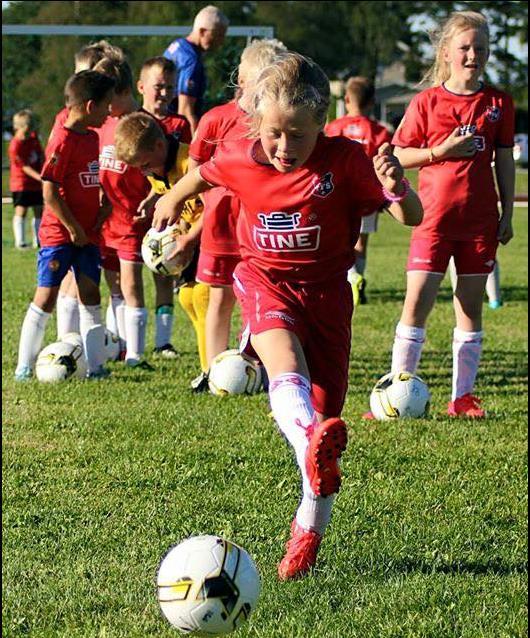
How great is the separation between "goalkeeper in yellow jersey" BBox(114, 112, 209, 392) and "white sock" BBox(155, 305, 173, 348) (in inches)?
36.2

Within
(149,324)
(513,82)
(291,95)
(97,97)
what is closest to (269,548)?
(291,95)

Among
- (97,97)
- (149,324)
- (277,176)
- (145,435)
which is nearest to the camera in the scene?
(277,176)

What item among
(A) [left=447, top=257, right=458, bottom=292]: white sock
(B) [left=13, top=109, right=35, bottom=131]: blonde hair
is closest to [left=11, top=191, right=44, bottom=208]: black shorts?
(B) [left=13, top=109, right=35, bottom=131]: blonde hair

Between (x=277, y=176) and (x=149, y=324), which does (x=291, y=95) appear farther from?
(x=149, y=324)

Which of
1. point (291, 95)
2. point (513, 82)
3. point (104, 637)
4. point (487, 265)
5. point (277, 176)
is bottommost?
point (104, 637)

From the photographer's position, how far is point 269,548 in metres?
4.33

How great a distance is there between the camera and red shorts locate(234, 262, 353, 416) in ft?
14.6

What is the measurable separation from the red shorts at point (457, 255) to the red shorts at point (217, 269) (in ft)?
3.88

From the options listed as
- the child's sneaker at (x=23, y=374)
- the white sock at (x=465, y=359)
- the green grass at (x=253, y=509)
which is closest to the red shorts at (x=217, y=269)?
the green grass at (x=253, y=509)

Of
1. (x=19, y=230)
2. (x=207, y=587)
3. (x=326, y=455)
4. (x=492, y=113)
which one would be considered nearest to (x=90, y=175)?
(x=492, y=113)

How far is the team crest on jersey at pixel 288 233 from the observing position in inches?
174

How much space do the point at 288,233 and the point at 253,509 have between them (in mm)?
1204

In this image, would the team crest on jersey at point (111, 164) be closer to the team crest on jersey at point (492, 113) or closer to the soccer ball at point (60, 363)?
the soccer ball at point (60, 363)

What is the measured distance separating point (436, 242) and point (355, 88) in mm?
5451
